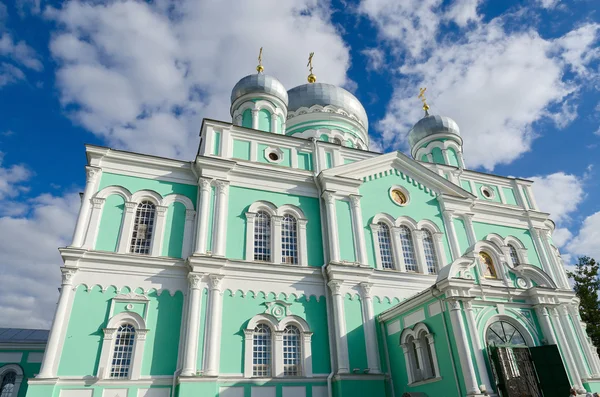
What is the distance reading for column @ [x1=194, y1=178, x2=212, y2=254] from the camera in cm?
1378

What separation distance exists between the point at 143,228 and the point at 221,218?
2516 mm

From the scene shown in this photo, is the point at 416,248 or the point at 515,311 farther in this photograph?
the point at 416,248

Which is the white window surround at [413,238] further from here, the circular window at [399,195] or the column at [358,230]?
the circular window at [399,195]

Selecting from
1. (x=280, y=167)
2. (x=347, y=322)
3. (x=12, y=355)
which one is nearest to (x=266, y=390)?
(x=347, y=322)

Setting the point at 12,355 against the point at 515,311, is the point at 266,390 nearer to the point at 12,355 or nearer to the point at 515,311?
the point at 515,311

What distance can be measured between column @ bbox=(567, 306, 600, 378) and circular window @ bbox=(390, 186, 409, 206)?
21.8ft

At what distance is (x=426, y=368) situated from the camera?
1210 centimetres

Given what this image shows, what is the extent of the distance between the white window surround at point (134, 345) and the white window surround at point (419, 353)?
745 cm

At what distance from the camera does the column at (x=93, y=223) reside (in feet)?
43.3

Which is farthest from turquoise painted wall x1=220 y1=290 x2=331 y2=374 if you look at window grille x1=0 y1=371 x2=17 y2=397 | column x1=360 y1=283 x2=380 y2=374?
window grille x1=0 y1=371 x2=17 y2=397

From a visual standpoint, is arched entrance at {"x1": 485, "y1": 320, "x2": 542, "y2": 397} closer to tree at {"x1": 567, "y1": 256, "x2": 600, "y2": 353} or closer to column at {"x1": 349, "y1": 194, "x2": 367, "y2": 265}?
column at {"x1": 349, "y1": 194, "x2": 367, "y2": 265}

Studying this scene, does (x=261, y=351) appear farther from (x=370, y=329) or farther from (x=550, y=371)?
(x=550, y=371)

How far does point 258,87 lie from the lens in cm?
1998

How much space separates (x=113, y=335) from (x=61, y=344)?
4.14ft
